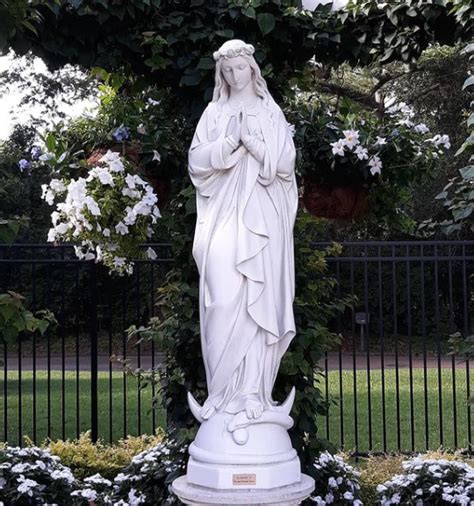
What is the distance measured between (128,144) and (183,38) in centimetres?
65

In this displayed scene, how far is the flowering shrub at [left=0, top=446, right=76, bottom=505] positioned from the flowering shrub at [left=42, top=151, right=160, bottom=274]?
1.38 m

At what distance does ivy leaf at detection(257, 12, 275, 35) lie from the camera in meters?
3.95

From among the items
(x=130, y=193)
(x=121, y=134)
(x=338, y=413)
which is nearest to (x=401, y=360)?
(x=338, y=413)

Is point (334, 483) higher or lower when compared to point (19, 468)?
lower

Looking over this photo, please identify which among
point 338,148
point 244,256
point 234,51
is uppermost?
point 234,51

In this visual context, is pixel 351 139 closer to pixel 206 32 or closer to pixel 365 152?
pixel 365 152

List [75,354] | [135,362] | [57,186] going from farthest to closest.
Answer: [135,362]
[75,354]
[57,186]

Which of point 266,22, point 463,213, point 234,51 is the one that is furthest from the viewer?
point 266,22

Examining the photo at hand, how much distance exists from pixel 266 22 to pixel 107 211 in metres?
1.33

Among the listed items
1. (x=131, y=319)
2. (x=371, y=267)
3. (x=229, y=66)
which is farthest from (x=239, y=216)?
(x=371, y=267)

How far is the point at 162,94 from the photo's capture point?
4.40m

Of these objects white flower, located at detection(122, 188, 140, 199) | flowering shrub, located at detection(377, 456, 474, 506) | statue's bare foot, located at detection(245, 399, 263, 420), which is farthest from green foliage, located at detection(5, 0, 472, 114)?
flowering shrub, located at detection(377, 456, 474, 506)

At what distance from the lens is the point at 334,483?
4371 mm

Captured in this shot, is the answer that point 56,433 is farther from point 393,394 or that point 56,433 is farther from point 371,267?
point 371,267
